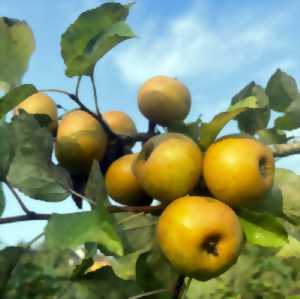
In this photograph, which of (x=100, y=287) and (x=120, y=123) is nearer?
(x=100, y=287)

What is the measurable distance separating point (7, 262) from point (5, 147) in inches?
9.2

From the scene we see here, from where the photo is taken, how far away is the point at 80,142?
1341 mm

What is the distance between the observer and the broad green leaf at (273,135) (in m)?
1.70

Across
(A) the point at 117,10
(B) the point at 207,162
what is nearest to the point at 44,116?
(A) the point at 117,10

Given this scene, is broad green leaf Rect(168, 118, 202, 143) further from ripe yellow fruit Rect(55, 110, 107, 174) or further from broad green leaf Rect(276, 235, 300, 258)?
broad green leaf Rect(276, 235, 300, 258)

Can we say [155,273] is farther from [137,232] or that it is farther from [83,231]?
[83,231]

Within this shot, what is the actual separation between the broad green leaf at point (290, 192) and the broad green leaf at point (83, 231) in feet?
1.58

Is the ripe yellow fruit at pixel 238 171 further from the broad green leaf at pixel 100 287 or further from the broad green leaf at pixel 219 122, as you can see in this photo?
the broad green leaf at pixel 100 287

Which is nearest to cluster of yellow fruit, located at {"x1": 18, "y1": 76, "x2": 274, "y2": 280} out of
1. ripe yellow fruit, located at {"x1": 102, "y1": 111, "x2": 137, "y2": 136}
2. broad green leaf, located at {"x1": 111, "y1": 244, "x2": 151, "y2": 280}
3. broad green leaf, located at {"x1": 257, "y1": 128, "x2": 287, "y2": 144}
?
ripe yellow fruit, located at {"x1": 102, "y1": 111, "x2": 137, "y2": 136}

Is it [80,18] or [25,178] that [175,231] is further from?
[80,18]

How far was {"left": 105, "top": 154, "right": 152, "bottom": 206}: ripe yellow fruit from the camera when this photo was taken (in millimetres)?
1304

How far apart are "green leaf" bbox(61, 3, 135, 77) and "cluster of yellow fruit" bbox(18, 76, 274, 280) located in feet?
0.43

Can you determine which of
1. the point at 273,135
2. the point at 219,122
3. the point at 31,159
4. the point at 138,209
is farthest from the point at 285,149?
the point at 31,159

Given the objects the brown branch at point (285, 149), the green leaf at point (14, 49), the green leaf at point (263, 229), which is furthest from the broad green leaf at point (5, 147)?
the brown branch at point (285, 149)
